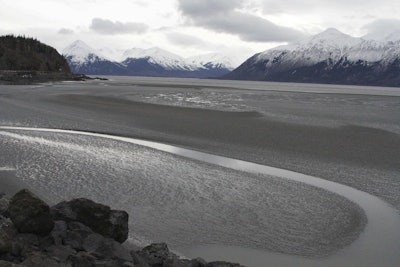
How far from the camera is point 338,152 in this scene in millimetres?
28016

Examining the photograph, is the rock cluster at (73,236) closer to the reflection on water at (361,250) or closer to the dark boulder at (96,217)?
the dark boulder at (96,217)

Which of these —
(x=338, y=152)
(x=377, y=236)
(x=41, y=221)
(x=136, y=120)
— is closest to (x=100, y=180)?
(x=41, y=221)

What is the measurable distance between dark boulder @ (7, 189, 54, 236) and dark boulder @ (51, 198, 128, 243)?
928 mm

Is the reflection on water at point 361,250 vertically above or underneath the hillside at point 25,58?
underneath

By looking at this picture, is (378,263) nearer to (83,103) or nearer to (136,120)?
(136,120)

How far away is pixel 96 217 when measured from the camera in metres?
11.6

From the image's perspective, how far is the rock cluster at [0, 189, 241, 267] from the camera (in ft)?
31.2

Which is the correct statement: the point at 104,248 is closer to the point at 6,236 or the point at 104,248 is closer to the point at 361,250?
the point at 6,236

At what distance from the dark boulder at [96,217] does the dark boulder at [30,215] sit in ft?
3.04

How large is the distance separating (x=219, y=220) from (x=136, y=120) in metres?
26.5

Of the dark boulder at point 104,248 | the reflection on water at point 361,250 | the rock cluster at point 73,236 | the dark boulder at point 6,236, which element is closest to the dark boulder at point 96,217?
the rock cluster at point 73,236

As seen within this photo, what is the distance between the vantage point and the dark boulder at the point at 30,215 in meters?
10.5

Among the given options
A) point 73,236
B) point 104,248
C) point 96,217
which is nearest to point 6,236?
point 73,236

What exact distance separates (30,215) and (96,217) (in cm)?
173
